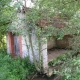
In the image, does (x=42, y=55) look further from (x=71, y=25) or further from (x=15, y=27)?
(x=71, y=25)

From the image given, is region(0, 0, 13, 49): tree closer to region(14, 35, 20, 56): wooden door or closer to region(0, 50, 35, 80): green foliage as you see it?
region(14, 35, 20, 56): wooden door

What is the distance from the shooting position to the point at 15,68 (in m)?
8.44

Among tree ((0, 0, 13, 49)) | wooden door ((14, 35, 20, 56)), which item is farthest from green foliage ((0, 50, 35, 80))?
tree ((0, 0, 13, 49))

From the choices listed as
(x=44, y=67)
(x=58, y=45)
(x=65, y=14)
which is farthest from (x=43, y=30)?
(x=58, y=45)

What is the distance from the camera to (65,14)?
720 cm

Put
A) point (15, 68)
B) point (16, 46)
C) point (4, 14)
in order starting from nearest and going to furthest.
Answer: point (4, 14), point (15, 68), point (16, 46)

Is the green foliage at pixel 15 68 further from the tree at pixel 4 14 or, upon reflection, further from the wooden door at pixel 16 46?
the tree at pixel 4 14

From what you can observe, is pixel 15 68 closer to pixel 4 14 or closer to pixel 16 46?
pixel 16 46

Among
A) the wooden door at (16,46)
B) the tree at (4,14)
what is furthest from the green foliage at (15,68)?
the tree at (4,14)

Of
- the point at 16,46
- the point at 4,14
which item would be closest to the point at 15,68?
the point at 16,46

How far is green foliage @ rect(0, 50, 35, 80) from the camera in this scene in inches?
296

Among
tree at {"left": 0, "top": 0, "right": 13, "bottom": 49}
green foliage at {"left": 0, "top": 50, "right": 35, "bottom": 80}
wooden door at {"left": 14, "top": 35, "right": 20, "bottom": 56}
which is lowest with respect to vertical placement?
green foliage at {"left": 0, "top": 50, "right": 35, "bottom": 80}

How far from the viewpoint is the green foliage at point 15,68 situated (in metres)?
7.53

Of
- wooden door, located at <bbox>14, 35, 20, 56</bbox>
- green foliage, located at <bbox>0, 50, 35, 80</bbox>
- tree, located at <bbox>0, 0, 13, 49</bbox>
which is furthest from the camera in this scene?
wooden door, located at <bbox>14, 35, 20, 56</bbox>
